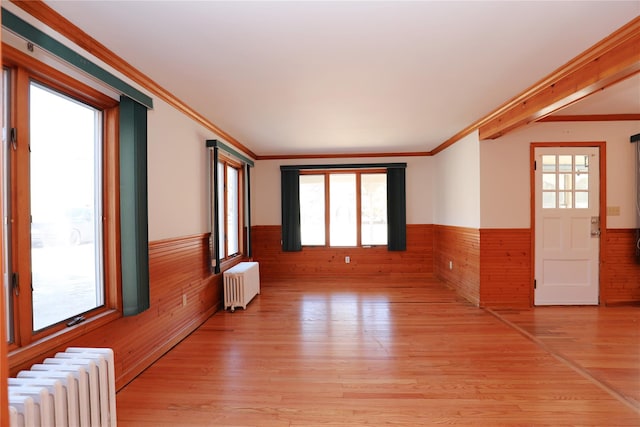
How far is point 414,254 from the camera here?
21.2ft

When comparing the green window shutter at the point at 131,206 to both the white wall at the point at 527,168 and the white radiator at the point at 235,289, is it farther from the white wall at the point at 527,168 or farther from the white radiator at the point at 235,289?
the white wall at the point at 527,168

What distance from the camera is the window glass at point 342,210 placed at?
6.57 m

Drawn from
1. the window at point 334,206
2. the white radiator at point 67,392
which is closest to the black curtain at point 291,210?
the window at point 334,206

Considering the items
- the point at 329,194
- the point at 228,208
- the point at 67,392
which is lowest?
the point at 67,392

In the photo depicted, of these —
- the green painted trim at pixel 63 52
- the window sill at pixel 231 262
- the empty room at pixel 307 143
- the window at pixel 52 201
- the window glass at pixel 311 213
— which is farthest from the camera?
the window glass at pixel 311 213

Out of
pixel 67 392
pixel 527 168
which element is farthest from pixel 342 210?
pixel 67 392

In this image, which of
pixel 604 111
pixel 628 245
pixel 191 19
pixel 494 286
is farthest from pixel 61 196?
pixel 628 245

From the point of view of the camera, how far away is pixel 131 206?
255 cm

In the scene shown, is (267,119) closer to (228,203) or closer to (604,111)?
(228,203)

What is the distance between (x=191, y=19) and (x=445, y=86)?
7.06 ft

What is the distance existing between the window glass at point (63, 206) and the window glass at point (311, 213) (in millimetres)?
4293

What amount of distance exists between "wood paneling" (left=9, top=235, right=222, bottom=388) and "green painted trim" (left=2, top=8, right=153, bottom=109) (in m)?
1.22

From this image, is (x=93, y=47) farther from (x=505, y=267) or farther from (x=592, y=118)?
(x=592, y=118)

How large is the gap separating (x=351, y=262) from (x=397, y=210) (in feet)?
4.22
